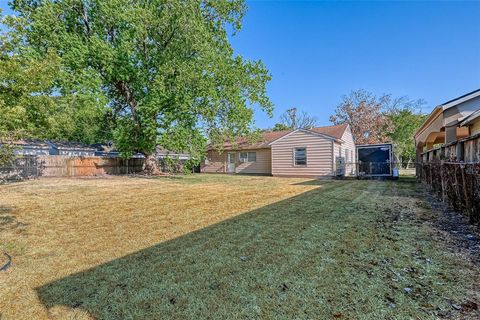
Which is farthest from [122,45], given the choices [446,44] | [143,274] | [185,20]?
[446,44]

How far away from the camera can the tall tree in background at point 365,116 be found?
90.8 feet

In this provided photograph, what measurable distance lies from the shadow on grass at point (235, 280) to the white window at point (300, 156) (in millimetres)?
12456

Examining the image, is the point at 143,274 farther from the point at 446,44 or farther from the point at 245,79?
the point at 446,44

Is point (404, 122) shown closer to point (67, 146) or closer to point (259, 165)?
point (259, 165)

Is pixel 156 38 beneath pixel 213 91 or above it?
above

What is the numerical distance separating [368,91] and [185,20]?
23.4 meters

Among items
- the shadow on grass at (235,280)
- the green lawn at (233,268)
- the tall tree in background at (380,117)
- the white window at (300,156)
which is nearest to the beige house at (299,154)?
the white window at (300,156)

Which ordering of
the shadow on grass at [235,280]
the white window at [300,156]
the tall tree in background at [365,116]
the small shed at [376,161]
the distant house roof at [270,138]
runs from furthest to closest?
the tall tree in background at [365,116] → the distant house roof at [270,138] → the white window at [300,156] → the small shed at [376,161] → the shadow on grass at [235,280]

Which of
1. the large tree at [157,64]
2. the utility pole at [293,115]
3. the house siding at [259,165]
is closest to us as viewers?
the large tree at [157,64]

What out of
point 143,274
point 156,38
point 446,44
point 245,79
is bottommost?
point 143,274

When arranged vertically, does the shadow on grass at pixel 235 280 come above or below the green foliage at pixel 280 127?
below

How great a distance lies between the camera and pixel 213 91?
1380cm

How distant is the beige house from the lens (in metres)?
15.6

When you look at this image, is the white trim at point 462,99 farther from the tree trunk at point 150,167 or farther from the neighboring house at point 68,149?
the neighboring house at point 68,149
